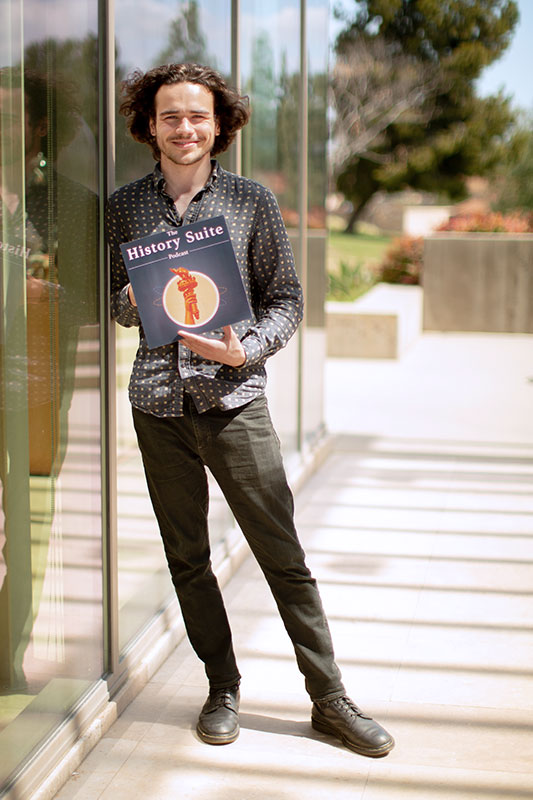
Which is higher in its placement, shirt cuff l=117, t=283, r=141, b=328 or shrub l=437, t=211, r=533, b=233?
shrub l=437, t=211, r=533, b=233

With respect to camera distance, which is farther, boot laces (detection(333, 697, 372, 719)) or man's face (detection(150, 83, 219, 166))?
boot laces (detection(333, 697, 372, 719))

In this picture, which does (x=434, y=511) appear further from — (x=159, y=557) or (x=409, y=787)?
(x=409, y=787)

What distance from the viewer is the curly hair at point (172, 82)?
2736mm

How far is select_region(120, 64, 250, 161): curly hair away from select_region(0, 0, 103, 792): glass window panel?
0.44 feet

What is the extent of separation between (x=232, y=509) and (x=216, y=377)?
1.34 ft

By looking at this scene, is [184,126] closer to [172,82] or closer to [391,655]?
[172,82]

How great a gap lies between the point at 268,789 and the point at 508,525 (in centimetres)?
286

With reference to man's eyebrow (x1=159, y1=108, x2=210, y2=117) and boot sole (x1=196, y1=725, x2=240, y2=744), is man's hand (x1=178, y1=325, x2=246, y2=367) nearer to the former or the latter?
man's eyebrow (x1=159, y1=108, x2=210, y2=117)

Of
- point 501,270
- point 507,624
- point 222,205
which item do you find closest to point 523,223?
point 501,270

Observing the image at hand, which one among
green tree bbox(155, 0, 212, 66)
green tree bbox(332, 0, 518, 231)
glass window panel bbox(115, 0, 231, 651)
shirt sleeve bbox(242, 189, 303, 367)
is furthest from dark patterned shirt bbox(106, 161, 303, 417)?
green tree bbox(332, 0, 518, 231)

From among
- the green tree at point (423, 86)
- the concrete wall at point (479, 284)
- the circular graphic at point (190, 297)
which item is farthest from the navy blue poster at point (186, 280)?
the green tree at point (423, 86)

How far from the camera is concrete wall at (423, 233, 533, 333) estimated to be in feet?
44.4

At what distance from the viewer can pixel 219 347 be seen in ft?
8.41

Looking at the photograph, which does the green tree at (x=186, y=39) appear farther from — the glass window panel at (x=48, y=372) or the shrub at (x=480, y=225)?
the shrub at (x=480, y=225)
